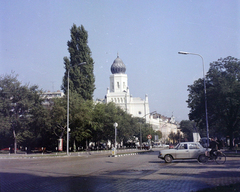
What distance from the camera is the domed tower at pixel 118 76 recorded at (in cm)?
11860

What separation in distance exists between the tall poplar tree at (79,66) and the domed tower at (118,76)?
65.5m

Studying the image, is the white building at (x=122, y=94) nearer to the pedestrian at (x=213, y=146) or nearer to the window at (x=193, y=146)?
the window at (x=193, y=146)

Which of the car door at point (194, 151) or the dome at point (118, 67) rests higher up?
the dome at point (118, 67)

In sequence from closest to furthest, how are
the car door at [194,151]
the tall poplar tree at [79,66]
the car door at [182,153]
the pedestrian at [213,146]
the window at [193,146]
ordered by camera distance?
1. the pedestrian at [213,146]
2. the car door at [194,151]
3. the car door at [182,153]
4. the window at [193,146]
5. the tall poplar tree at [79,66]

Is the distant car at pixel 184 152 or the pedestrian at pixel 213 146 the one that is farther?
the distant car at pixel 184 152

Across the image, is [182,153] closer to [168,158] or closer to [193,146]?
[193,146]

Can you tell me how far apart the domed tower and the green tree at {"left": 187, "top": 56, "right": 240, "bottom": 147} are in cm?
7646

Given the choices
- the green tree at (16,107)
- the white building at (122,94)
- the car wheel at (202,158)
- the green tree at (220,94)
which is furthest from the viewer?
the white building at (122,94)

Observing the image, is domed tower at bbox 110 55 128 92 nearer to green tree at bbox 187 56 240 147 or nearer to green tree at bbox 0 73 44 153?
green tree at bbox 0 73 44 153

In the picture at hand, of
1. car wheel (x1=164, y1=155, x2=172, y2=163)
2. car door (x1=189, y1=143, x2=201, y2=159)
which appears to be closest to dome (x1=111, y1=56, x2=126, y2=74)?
car wheel (x1=164, y1=155, x2=172, y2=163)

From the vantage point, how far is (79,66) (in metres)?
51.5

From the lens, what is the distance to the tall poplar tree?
5034 centimetres

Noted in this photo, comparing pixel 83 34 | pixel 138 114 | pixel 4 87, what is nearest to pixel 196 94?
pixel 83 34

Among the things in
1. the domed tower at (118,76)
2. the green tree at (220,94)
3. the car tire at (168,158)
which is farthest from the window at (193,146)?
the domed tower at (118,76)
